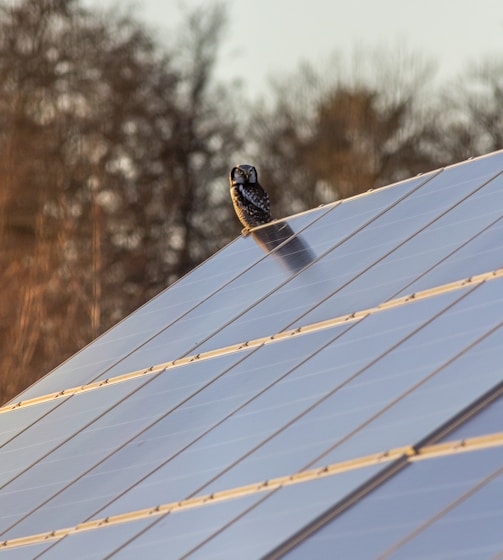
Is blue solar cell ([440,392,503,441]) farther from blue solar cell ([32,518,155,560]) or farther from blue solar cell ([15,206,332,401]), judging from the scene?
blue solar cell ([15,206,332,401])

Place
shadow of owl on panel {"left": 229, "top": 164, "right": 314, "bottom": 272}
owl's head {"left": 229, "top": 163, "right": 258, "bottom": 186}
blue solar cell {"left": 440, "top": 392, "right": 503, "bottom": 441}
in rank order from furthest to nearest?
1. owl's head {"left": 229, "top": 163, "right": 258, "bottom": 186}
2. shadow of owl on panel {"left": 229, "top": 164, "right": 314, "bottom": 272}
3. blue solar cell {"left": 440, "top": 392, "right": 503, "bottom": 441}

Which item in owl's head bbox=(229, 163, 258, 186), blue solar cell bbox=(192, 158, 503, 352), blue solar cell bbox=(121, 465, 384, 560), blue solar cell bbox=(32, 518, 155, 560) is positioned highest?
owl's head bbox=(229, 163, 258, 186)

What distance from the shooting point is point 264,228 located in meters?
13.6

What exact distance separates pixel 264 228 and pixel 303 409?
5.38m

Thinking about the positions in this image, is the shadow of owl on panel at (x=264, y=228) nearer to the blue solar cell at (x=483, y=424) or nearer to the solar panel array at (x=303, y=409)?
the solar panel array at (x=303, y=409)

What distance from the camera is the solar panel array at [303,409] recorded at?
6699mm

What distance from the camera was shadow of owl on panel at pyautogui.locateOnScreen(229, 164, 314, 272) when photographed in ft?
38.0

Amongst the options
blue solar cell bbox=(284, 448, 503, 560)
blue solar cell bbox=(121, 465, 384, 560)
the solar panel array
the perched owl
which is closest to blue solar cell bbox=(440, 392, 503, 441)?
the solar panel array

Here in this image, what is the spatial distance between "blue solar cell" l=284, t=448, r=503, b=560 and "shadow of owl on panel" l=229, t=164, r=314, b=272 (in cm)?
456

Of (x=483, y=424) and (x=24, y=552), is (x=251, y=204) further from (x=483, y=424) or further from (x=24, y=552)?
(x=483, y=424)

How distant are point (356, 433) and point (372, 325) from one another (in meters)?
1.46

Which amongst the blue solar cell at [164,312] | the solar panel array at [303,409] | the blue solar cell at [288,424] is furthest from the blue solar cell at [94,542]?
the blue solar cell at [164,312]

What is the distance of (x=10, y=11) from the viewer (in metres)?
42.8

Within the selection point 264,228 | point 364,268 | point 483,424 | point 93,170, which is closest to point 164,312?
point 264,228
